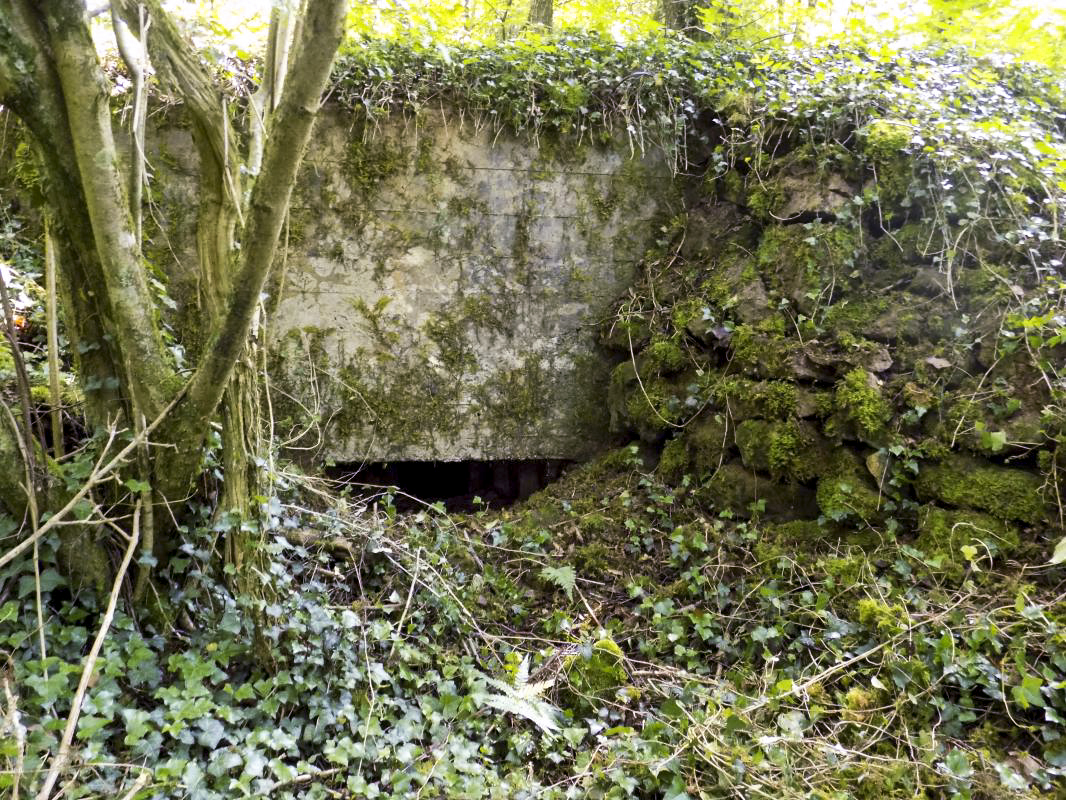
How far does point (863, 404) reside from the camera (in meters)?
3.09

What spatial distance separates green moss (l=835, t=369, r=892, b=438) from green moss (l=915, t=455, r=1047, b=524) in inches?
10.9

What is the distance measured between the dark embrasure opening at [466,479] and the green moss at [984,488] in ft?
7.36

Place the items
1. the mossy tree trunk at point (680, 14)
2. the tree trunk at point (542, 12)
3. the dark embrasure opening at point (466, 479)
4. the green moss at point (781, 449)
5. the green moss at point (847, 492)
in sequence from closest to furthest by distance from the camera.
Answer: the green moss at point (847, 492), the green moss at point (781, 449), the dark embrasure opening at point (466, 479), the mossy tree trunk at point (680, 14), the tree trunk at point (542, 12)

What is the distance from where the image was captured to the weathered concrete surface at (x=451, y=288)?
407cm

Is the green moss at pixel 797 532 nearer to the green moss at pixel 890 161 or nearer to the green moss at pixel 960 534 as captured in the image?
the green moss at pixel 960 534

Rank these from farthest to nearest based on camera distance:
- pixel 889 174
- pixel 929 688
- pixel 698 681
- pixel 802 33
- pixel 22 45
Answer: pixel 802 33 < pixel 889 174 < pixel 698 681 < pixel 929 688 < pixel 22 45

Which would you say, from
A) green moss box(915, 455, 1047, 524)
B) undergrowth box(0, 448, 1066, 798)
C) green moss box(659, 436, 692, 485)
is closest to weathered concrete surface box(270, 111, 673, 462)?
green moss box(659, 436, 692, 485)

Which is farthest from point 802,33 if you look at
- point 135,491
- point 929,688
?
point 135,491

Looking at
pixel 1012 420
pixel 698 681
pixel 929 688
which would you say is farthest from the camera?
pixel 1012 420

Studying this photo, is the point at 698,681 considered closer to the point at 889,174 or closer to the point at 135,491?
the point at 135,491

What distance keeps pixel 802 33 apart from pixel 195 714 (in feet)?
18.3

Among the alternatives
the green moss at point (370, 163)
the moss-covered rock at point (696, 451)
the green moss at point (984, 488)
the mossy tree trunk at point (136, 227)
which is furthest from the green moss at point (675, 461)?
the green moss at point (370, 163)

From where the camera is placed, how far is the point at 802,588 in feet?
9.45

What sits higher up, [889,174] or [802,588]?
[889,174]
